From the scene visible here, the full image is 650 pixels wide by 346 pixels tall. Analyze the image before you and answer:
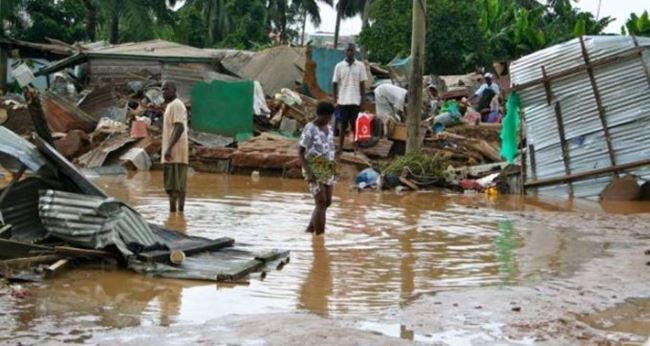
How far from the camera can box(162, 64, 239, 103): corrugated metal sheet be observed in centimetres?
2254

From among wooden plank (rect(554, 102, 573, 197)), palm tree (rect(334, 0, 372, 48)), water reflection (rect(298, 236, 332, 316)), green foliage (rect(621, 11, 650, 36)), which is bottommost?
water reflection (rect(298, 236, 332, 316))

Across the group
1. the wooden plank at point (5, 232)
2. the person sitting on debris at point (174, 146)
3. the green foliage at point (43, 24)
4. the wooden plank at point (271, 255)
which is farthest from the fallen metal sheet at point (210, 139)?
the green foliage at point (43, 24)

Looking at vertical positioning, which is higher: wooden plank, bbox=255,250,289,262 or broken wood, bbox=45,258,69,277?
wooden plank, bbox=255,250,289,262

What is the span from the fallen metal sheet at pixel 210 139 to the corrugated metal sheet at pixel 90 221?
1107cm

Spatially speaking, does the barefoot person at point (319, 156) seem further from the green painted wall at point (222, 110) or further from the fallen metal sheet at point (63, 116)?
the fallen metal sheet at point (63, 116)

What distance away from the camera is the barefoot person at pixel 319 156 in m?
9.29

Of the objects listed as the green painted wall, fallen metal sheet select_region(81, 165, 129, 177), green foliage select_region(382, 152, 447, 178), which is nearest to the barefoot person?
green foliage select_region(382, 152, 447, 178)

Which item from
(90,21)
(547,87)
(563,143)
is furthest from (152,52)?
(90,21)

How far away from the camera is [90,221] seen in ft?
23.6

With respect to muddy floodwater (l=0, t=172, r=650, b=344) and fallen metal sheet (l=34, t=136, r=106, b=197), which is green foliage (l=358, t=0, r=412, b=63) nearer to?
muddy floodwater (l=0, t=172, r=650, b=344)

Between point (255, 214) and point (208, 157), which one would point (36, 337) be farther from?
point (208, 157)

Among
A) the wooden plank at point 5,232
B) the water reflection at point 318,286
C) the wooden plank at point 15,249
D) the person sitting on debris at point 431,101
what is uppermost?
the person sitting on debris at point 431,101

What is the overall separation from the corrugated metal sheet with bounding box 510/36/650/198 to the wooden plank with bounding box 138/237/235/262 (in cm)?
759

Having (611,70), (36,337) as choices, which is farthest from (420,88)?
(36,337)
